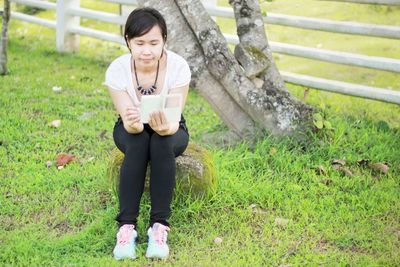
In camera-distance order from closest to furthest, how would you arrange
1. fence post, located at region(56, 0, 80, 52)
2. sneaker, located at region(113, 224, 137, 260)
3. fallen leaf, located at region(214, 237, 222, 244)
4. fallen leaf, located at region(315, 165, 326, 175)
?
1. sneaker, located at region(113, 224, 137, 260)
2. fallen leaf, located at region(214, 237, 222, 244)
3. fallen leaf, located at region(315, 165, 326, 175)
4. fence post, located at region(56, 0, 80, 52)

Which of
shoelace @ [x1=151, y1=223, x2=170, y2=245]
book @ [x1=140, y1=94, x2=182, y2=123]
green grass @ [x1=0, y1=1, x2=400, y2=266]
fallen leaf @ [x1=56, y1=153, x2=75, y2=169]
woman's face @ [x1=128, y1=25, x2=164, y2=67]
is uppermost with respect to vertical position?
woman's face @ [x1=128, y1=25, x2=164, y2=67]

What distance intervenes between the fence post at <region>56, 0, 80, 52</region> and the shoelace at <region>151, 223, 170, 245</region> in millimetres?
4944

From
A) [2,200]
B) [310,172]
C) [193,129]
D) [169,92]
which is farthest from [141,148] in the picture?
[193,129]

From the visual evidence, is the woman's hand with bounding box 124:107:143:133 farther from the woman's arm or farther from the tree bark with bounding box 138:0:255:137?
the tree bark with bounding box 138:0:255:137

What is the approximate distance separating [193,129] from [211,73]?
2.67 feet

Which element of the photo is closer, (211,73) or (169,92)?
(169,92)

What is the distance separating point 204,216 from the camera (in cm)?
385

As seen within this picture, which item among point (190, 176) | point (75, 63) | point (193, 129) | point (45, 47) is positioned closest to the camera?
point (190, 176)

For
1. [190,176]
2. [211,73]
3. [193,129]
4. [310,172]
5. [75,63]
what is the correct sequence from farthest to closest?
[75,63], [193,129], [211,73], [310,172], [190,176]

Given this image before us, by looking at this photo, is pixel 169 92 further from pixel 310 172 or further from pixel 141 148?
pixel 310 172

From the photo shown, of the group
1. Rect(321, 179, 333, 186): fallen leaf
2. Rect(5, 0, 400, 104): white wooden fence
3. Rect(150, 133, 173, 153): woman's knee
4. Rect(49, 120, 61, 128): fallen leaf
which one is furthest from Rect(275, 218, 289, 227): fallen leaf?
Rect(49, 120, 61, 128): fallen leaf

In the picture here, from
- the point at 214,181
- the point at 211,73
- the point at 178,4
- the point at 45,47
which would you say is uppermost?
the point at 178,4

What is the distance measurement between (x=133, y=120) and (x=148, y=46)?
0.42 metres

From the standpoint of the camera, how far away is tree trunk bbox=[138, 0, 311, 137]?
4.63 metres
